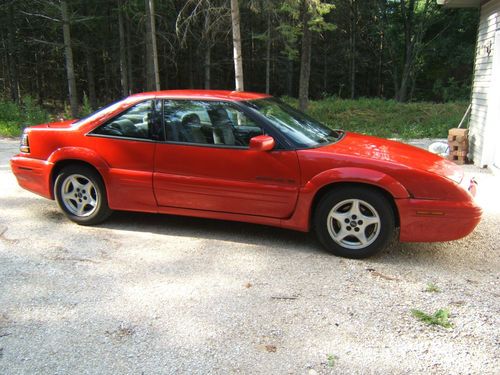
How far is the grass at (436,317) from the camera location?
301 centimetres

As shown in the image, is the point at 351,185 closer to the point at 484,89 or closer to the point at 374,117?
the point at 484,89

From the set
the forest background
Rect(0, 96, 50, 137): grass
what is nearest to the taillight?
Rect(0, 96, 50, 137): grass

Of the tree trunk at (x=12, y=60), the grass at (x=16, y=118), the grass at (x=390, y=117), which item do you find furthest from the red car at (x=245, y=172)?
the tree trunk at (x=12, y=60)

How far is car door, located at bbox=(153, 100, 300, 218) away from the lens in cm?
418

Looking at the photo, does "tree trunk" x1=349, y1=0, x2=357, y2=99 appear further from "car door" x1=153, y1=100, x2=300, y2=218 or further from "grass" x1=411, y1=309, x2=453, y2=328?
"grass" x1=411, y1=309, x2=453, y2=328

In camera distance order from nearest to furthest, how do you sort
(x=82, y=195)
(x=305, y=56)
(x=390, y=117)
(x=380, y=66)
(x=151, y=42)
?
(x=82, y=195) → (x=151, y=42) → (x=305, y=56) → (x=390, y=117) → (x=380, y=66)

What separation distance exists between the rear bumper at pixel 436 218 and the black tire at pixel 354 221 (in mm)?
140

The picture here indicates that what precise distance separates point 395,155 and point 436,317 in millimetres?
1670

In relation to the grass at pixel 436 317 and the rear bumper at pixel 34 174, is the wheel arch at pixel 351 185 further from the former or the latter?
the rear bumper at pixel 34 174

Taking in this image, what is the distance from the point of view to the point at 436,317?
3080mm

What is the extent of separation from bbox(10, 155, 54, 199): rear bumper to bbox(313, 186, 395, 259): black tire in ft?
10.0

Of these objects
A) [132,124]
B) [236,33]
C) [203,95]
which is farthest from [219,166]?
[236,33]

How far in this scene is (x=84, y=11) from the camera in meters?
21.0

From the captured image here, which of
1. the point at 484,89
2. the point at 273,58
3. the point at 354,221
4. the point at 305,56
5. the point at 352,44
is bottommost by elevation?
the point at 354,221
